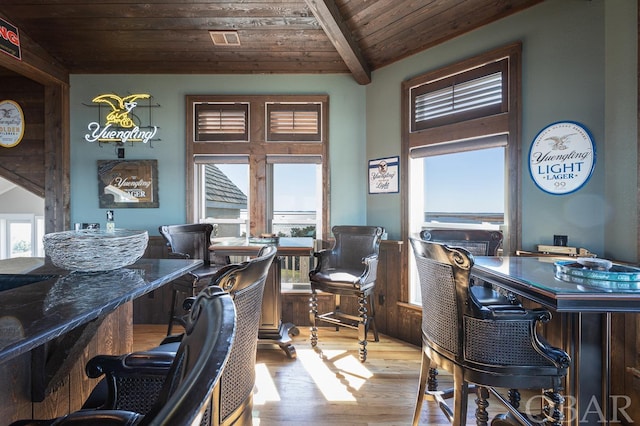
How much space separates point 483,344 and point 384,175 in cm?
245

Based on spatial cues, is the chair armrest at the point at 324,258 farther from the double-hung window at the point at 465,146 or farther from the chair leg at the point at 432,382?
the chair leg at the point at 432,382

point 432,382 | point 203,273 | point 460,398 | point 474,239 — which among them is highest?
point 474,239

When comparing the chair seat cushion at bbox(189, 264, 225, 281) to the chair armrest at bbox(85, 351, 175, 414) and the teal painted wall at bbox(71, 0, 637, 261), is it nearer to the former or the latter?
the teal painted wall at bbox(71, 0, 637, 261)

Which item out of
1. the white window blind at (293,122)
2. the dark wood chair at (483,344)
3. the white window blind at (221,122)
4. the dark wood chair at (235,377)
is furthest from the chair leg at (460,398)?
the white window blind at (221,122)

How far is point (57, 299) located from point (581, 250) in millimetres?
2985

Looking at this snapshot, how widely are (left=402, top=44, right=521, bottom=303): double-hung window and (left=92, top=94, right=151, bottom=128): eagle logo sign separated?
327 centimetres

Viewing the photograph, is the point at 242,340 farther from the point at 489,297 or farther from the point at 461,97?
the point at 461,97

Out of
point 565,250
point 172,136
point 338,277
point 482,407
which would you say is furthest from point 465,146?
point 172,136

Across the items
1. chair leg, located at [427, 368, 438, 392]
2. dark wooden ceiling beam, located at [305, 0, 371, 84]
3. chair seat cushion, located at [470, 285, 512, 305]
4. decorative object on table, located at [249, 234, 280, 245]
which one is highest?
dark wooden ceiling beam, located at [305, 0, 371, 84]

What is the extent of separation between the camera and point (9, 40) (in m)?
3.07

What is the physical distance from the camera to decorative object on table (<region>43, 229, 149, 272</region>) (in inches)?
47.6

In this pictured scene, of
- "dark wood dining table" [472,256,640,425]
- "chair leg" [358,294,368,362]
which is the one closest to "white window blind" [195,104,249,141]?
"chair leg" [358,294,368,362]

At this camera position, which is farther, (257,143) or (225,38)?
(257,143)

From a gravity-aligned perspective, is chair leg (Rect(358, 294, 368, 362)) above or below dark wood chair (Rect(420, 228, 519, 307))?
below
